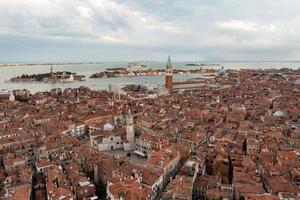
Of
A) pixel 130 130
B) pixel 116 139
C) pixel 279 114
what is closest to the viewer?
pixel 130 130

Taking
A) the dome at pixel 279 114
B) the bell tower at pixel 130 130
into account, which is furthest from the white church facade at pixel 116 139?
the dome at pixel 279 114

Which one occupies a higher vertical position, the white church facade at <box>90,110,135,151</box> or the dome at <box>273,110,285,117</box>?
the dome at <box>273,110,285,117</box>

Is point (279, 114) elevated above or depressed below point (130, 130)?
below

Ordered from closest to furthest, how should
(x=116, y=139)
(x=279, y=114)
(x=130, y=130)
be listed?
1. (x=130, y=130)
2. (x=116, y=139)
3. (x=279, y=114)

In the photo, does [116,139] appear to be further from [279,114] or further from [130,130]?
[279,114]

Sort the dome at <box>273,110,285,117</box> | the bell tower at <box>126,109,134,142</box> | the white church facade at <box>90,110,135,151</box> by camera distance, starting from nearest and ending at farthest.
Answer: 1. the bell tower at <box>126,109,134,142</box>
2. the white church facade at <box>90,110,135,151</box>
3. the dome at <box>273,110,285,117</box>

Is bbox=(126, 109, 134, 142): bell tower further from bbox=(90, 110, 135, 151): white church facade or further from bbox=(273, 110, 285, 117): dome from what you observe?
bbox=(273, 110, 285, 117): dome

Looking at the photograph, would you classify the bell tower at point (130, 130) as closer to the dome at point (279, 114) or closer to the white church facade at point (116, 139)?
the white church facade at point (116, 139)

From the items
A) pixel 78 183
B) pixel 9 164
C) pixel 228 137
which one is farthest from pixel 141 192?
pixel 228 137

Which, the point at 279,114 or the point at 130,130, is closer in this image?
the point at 130,130

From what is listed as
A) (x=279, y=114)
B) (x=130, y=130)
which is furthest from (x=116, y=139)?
(x=279, y=114)

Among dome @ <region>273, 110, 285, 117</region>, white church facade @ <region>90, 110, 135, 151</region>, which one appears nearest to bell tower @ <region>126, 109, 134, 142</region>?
white church facade @ <region>90, 110, 135, 151</region>

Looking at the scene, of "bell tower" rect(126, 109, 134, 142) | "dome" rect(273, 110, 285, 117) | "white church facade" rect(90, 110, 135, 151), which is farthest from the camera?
"dome" rect(273, 110, 285, 117)
